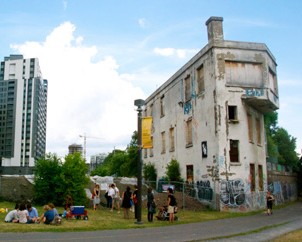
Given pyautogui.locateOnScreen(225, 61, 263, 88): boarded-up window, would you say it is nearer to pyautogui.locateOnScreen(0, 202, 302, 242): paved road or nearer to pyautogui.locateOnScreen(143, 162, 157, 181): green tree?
pyautogui.locateOnScreen(0, 202, 302, 242): paved road

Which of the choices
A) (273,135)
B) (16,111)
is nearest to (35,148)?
(16,111)

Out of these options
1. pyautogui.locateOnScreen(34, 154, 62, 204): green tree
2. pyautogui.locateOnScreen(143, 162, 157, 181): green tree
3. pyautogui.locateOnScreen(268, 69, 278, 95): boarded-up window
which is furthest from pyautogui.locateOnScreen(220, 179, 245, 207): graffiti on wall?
pyautogui.locateOnScreen(143, 162, 157, 181): green tree

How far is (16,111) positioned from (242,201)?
125m

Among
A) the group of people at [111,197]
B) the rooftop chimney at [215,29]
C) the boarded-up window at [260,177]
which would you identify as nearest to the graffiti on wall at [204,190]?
the boarded-up window at [260,177]

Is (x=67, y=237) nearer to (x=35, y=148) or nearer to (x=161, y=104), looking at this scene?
(x=161, y=104)

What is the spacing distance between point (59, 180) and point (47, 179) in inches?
34.8

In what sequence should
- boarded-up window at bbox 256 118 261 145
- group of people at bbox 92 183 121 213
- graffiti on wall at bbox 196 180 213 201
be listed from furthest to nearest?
boarded-up window at bbox 256 118 261 145
graffiti on wall at bbox 196 180 213 201
group of people at bbox 92 183 121 213

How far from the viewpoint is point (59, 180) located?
77.3ft

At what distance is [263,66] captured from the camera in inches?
1071

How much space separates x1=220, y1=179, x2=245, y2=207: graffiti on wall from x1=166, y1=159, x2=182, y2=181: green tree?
687cm

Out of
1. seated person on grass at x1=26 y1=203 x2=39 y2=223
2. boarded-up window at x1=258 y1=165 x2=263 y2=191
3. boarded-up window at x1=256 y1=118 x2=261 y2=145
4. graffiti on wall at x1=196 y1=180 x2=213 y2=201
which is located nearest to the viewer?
seated person on grass at x1=26 y1=203 x2=39 y2=223

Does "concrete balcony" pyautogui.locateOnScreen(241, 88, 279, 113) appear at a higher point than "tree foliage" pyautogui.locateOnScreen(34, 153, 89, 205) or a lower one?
higher

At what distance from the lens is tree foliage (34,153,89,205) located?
23.5 m

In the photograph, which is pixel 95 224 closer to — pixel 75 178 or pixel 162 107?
pixel 75 178
